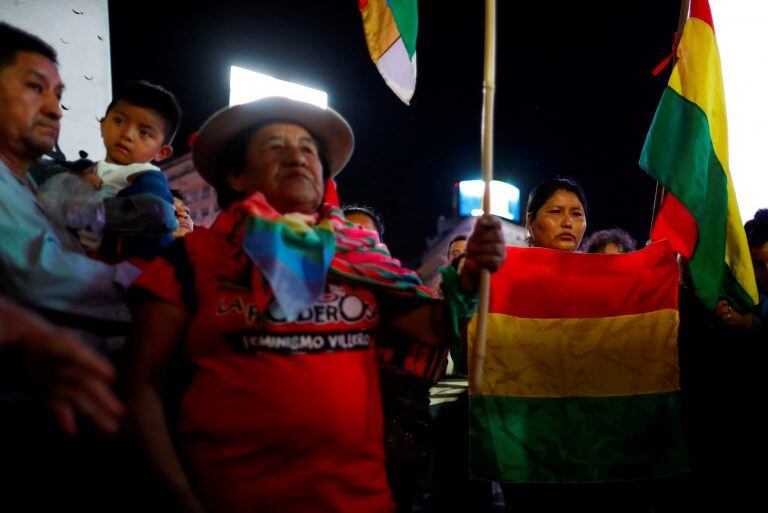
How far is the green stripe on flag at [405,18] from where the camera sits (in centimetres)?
221

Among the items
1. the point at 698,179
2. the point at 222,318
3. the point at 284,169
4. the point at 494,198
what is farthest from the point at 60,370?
the point at 494,198

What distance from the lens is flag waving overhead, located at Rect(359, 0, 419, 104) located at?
7.28 ft

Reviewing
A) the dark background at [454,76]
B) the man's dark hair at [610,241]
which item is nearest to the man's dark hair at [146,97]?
the man's dark hair at [610,241]

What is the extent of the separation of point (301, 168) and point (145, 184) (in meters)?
0.68

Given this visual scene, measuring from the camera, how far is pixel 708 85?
263cm

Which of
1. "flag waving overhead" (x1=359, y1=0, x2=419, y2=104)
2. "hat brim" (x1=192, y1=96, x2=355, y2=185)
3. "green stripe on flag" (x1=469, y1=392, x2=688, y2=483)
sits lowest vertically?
"green stripe on flag" (x1=469, y1=392, x2=688, y2=483)

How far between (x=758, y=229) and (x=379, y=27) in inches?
109

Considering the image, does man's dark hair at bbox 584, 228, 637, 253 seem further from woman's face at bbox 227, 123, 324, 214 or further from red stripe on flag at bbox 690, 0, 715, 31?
woman's face at bbox 227, 123, 324, 214

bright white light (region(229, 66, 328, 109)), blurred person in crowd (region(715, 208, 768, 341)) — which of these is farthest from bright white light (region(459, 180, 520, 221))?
blurred person in crowd (region(715, 208, 768, 341))

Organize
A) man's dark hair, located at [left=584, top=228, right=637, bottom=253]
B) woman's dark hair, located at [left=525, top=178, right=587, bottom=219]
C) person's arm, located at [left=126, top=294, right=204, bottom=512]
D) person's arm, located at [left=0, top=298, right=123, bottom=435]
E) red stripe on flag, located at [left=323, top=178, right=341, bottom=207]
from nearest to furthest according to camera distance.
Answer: person's arm, located at [left=0, top=298, right=123, bottom=435] < person's arm, located at [left=126, top=294, right=204, bottom=512] < red stripe on flag, located at [left=323, top=178, right=341, bottom=207] < woman's dark hair, located at [left=525, top=178, right=587, bottom=219] < man's dark hair, located at [left=584, top=228, right=637, bottom=253]

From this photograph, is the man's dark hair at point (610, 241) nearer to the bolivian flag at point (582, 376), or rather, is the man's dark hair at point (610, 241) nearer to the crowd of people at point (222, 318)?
the bolivian flag at point (582, 376)

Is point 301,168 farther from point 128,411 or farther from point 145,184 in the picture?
point 128,411

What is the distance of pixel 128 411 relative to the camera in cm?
128

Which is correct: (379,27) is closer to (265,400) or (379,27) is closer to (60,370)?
(265,400)
